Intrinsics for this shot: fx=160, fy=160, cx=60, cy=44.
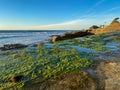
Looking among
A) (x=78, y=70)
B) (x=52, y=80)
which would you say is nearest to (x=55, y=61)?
(x=78, y=70)

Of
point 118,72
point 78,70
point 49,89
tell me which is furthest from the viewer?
point 78,70

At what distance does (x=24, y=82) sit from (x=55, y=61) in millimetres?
4171

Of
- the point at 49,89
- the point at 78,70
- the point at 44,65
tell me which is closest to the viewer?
the point at 49,89

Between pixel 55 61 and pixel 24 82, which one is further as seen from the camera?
pixel 55 61

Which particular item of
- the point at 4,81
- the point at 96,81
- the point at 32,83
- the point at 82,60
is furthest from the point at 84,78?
the point at 4,81

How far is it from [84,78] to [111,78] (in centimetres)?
143

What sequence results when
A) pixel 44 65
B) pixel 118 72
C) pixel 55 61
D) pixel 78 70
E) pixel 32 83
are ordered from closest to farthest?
pixel 32 83
pixel 118 72
pixel 78 70
pixel 44 65
pixel 55 61

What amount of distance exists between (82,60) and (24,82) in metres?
5.11

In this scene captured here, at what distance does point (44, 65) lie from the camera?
37.5 ft

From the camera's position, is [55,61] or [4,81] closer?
[4,81]

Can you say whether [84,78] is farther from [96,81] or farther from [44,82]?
[44,82]

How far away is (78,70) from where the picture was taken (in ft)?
32.8

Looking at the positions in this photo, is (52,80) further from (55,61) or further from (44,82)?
(55,61)

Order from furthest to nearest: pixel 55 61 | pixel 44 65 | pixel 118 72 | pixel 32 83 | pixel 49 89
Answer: pixel 55 61 < pixel 44 65 < pixel 118 72 < pixel 32 83 < pixel 49 89
